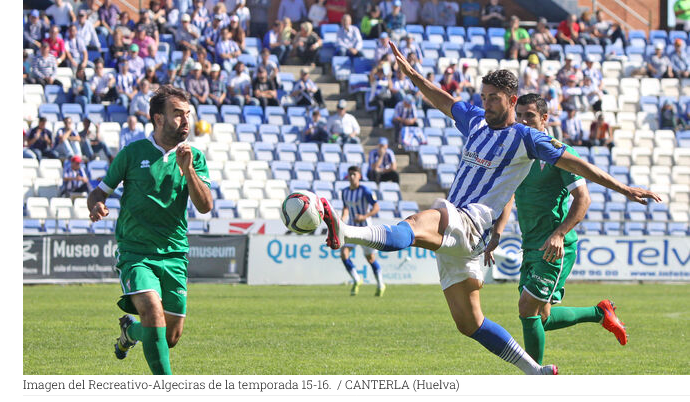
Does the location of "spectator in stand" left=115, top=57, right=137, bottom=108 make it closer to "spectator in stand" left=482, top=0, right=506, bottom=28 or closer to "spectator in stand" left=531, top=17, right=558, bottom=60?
"spectator in stand" left=531, top=17, right=558, bottom=60

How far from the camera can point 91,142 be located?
76.2ft

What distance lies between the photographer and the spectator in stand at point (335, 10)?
31438 mm

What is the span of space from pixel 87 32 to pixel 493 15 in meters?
12.8

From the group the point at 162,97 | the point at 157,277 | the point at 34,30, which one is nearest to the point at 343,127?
the point at 34,30

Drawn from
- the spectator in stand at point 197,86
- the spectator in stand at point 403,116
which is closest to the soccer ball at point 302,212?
the spectator in stand at point 197,86

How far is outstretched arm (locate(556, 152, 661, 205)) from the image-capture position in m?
6.85

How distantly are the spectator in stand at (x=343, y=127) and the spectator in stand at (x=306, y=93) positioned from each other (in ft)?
3.21

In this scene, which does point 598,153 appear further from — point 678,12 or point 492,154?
point 492,154

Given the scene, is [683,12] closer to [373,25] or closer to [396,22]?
[396,22]

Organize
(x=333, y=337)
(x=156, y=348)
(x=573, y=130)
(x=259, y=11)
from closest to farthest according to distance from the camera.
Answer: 1. (x=156, y=348)
2. (x=333, y=337)
3. (x=573, y=130)
4. (x=259, y=11)

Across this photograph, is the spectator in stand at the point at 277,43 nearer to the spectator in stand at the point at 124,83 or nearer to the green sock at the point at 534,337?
the spectator in stand at the point at 124,83

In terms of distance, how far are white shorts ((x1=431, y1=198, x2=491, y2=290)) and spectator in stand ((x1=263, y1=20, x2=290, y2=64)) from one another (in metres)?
21.2

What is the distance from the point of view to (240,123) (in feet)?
83.8
